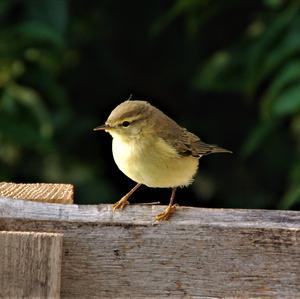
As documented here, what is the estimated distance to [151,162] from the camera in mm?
4520

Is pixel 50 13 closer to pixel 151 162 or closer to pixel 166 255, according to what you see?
pixel 151 162

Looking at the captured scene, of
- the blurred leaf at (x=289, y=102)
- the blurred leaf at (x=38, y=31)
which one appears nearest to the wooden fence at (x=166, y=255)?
the blurred leaf at (x=289, y=102)

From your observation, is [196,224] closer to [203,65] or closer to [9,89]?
A: [9,89]

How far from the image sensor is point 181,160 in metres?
4.79

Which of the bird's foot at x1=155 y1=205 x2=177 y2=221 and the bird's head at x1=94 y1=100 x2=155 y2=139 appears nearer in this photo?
the bird's foot at x1=155 y1=205 x2=177 y2=221

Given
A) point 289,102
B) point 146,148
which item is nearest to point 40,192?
point 146,148

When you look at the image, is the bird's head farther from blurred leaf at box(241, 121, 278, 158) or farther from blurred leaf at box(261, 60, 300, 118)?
blurred leaf at box(241, 121, 278, 158)

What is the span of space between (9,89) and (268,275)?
3922mm

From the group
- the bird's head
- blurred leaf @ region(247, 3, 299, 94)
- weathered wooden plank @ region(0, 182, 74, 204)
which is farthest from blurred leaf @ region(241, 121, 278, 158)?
weathered wooden plank @ region(0, 182, 74, 204)

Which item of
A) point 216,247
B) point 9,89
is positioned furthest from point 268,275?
point 9,89

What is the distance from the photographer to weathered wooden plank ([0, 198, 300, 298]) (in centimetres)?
281

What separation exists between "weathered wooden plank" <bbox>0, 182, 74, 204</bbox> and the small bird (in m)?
1.12

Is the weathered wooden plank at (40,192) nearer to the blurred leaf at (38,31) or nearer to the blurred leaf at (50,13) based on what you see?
the blurred leaf at (38,31)

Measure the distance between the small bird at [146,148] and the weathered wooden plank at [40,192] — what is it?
3.69 feet
